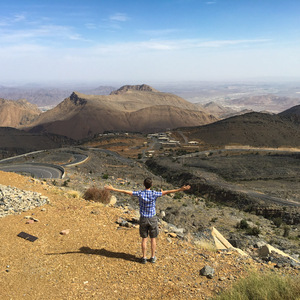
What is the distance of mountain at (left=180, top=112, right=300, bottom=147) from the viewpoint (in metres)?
81.9

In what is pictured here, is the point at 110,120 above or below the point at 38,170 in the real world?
below

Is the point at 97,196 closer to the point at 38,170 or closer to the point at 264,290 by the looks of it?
the point at 264,290

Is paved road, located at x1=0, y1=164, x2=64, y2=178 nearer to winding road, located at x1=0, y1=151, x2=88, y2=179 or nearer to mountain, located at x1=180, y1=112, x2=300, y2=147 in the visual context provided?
winding road, located at x1=0, y1=151, x2=88, y2=179

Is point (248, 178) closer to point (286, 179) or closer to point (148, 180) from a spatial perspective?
point (286, 179)

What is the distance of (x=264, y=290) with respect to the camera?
5.44 meters

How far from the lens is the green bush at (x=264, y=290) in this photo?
533cm

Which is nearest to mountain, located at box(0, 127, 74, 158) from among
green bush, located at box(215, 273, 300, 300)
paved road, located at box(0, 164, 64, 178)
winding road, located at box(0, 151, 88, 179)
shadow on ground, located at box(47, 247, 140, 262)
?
winding road, located at box(0, 151, 88, 179)

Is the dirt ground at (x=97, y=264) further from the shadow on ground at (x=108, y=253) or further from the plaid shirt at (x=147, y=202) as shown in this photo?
the plaid shirt at (x=147, y=202)

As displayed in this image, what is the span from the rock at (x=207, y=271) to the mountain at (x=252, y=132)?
77.1 meters

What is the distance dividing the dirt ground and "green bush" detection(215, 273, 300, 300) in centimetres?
61

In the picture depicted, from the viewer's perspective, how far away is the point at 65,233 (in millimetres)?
8789

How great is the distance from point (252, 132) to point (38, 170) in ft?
230

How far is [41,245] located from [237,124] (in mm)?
91385

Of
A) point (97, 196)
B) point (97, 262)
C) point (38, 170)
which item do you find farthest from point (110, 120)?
point (97, 262)
